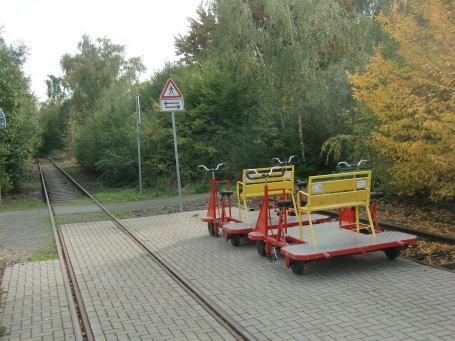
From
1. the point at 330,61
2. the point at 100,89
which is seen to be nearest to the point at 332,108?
the point at 330,61

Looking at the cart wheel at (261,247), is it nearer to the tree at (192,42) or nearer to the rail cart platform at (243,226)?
the rail cart platform at (243,226)

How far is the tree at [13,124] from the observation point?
884 inches

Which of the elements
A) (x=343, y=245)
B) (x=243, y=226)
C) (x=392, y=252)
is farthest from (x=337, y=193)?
(x=243, y=226)

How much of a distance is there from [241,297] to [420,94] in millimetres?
6060

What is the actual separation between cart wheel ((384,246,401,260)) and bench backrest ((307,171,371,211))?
754 millimetres

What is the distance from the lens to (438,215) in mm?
11672

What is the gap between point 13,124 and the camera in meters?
23.4

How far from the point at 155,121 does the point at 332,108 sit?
30.3ft

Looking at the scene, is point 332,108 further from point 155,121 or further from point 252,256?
point 252,256

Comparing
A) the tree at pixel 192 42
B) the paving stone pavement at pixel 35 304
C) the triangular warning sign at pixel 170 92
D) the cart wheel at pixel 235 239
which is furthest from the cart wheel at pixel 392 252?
the tree at pixel 192 42

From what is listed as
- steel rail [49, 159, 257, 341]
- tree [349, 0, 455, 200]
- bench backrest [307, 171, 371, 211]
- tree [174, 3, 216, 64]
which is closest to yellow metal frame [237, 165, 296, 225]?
steel rail [49, 159, 257, 341]

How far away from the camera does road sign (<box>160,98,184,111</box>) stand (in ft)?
46.5

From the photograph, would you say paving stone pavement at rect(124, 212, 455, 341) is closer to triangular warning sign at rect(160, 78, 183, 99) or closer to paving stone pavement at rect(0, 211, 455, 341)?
paving stone pavement at rect(0, 211, 455, 341)

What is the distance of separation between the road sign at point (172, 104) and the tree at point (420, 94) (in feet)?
16.3
